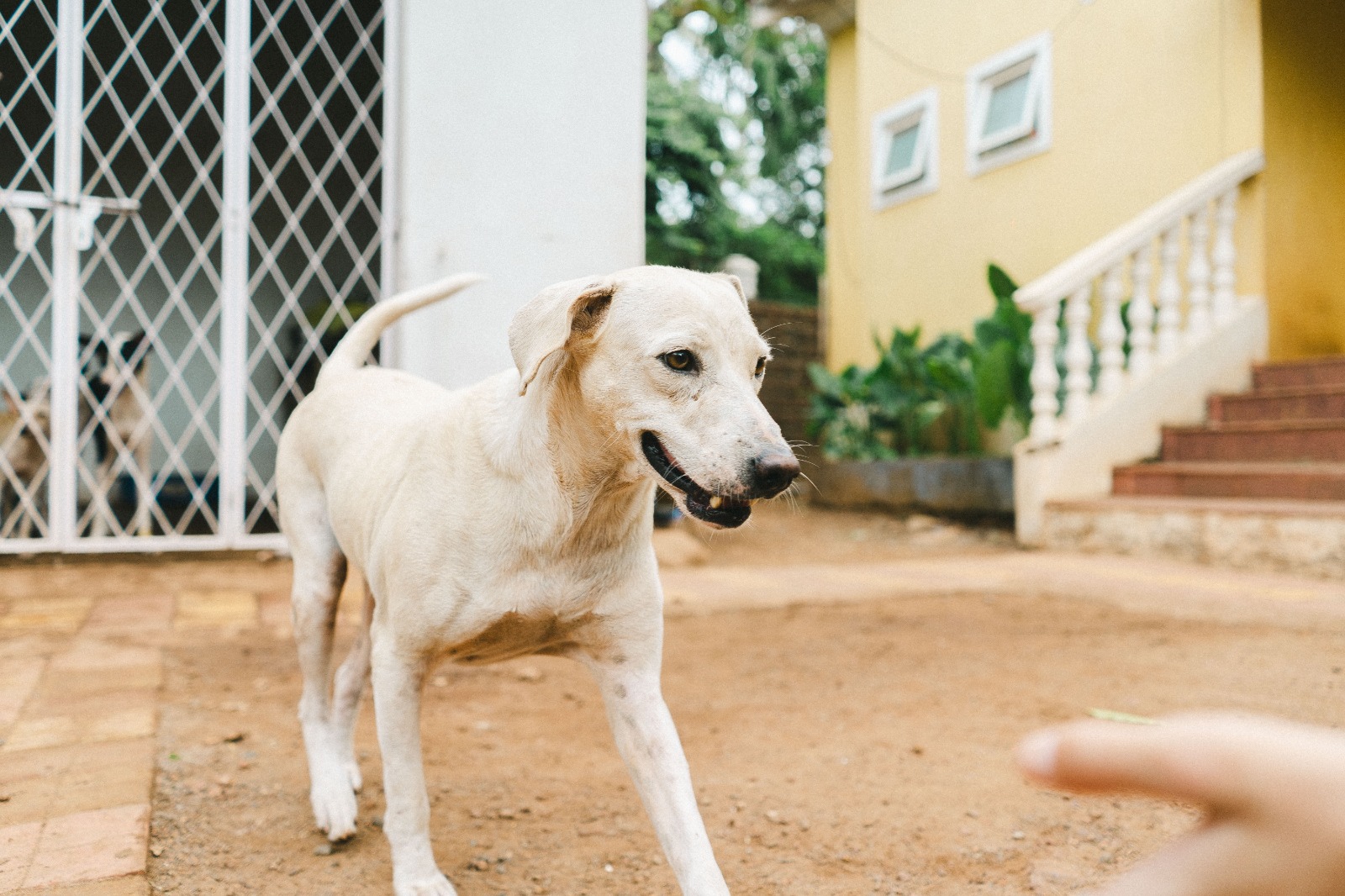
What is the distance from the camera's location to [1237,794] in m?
0.47

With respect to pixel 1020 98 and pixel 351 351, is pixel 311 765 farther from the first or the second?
pixel 1020 98

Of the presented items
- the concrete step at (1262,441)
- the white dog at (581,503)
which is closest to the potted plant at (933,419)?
the concrete step at (1262,441)

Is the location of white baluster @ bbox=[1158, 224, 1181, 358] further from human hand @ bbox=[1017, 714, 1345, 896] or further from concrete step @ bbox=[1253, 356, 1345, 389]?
human hand @ bbox=[1017, 714, 1345, 896]

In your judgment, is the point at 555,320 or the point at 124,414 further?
the point at 124,414

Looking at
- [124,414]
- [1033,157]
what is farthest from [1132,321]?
[124,414]

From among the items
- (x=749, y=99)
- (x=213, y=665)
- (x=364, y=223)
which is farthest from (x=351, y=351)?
(x=749, y=99)

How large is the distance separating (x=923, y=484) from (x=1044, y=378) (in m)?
1.67

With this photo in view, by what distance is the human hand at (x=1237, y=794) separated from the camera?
44 centimetres

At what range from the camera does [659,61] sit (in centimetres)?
1532

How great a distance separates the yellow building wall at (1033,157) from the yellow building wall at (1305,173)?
0.16 meters

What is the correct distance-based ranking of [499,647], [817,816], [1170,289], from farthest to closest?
1. [1170,289]
2. [817,816]
3. [499,647]

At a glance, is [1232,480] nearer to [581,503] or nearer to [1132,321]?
[1132,321]

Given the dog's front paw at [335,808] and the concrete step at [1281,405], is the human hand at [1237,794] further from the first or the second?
the concrete step at [1281,405]

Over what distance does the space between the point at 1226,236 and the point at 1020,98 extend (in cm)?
268
